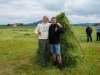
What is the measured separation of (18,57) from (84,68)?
4648 millimetres

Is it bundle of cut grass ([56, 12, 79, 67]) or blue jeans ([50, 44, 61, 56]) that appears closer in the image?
blue jeans ([50, 44, 61, 56])

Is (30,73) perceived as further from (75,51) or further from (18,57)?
(18,57)

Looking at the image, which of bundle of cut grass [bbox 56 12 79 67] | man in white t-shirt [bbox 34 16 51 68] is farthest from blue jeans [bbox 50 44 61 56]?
bundle of cut grass [bbox 56 12 79 67]

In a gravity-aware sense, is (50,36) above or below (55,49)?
above

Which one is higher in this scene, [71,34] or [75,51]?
[71,34]

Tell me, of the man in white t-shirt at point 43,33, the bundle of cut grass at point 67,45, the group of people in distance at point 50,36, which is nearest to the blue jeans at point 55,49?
the group of people in distance at point 50,36

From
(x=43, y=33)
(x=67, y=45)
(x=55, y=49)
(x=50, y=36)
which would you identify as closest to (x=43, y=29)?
(x=43, y=33)

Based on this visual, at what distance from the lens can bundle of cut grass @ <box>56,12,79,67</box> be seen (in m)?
11.2

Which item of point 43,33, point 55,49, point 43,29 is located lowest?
point 55,49

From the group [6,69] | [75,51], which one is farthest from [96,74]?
[6,69]

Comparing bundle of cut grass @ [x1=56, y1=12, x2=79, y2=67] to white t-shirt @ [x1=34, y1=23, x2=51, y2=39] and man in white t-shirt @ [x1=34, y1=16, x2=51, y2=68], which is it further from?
white t-shirt @ [x1=34, y1=23, x2=51, y2=39]

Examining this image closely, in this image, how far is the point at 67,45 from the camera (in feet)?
37.2

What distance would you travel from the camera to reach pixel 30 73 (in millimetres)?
10375

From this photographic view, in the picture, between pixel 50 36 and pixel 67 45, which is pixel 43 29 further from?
pixel 67 45
